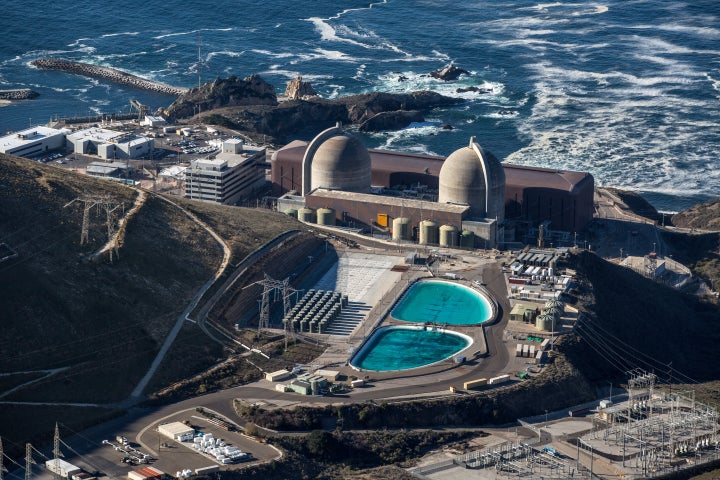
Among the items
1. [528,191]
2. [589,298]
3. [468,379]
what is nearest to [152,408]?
[468,379]

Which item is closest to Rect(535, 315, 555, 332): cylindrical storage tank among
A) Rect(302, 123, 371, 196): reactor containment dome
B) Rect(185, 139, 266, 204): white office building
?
Rect(302, 123, 371, 196): reactor containment dome

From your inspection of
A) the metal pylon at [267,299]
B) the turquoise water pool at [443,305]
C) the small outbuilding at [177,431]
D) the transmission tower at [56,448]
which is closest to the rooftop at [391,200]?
the turquoise water pool at [443,305]

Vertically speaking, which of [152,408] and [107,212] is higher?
[107,212]

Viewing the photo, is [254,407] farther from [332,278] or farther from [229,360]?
[332,278]

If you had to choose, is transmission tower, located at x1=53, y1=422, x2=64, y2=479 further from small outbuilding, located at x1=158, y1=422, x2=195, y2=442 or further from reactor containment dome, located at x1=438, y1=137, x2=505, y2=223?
reactor containment dome, located at x1=438, y1=137, x2=505, y2=223

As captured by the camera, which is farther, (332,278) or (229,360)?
(332,278)
